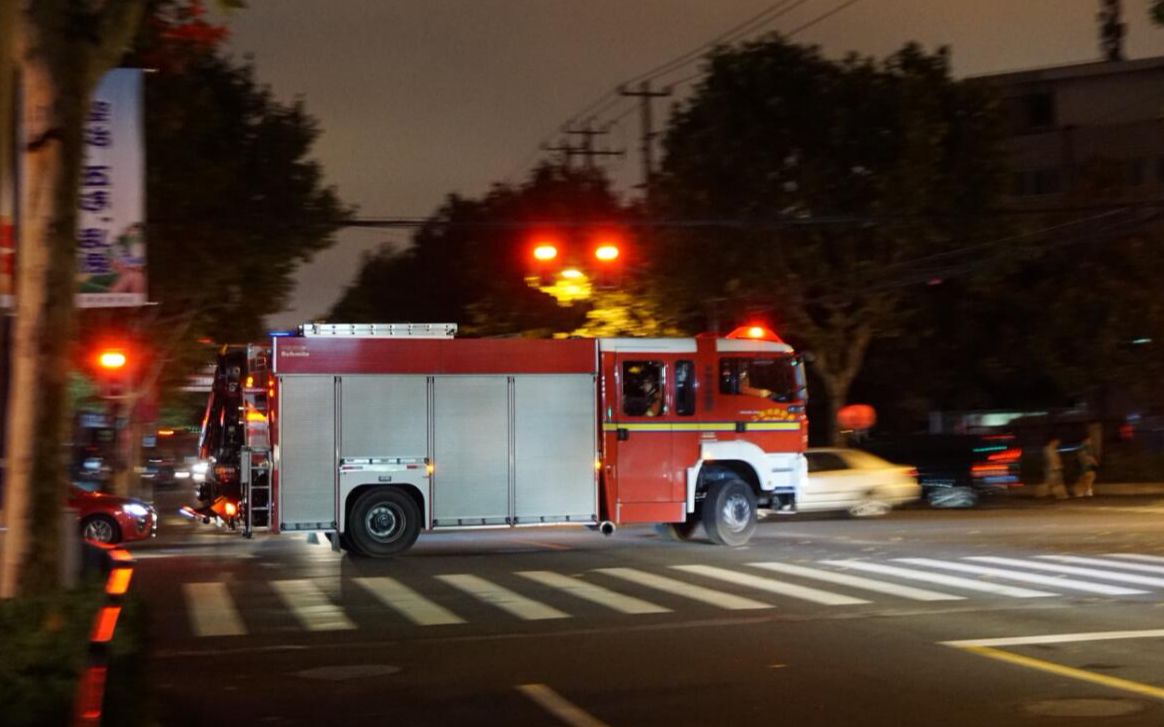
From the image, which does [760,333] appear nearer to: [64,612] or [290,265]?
[290,265]

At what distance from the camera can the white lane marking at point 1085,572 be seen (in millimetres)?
16078

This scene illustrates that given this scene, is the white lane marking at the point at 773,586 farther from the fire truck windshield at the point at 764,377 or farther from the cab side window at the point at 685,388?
the fire truck windshield at the point at 764,377

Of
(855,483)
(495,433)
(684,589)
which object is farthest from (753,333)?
(684,589)

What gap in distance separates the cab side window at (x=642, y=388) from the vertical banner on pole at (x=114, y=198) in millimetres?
8654

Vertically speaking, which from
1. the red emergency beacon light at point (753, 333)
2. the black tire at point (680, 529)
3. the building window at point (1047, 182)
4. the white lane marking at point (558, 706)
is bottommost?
the white lane marking at point (558, 706)

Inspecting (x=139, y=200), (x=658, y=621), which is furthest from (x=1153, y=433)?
(x=139, y=200)

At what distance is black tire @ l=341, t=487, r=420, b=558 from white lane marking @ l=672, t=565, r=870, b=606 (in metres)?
3.98

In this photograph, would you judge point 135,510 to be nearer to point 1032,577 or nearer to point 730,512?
point 730,512

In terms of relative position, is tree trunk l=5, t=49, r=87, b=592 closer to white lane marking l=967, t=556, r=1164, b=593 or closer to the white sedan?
white lane marking l=967, t=556, r=1164, b=593

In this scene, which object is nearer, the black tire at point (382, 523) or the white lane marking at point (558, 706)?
the white lane marking at point (558, 706)

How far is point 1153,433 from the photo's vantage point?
149ft

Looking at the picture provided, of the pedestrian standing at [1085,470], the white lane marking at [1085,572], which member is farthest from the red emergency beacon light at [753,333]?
the pedestrian standing at [1085,470]

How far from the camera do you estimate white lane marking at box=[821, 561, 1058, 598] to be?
15.1m

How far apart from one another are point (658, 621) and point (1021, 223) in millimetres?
24081
